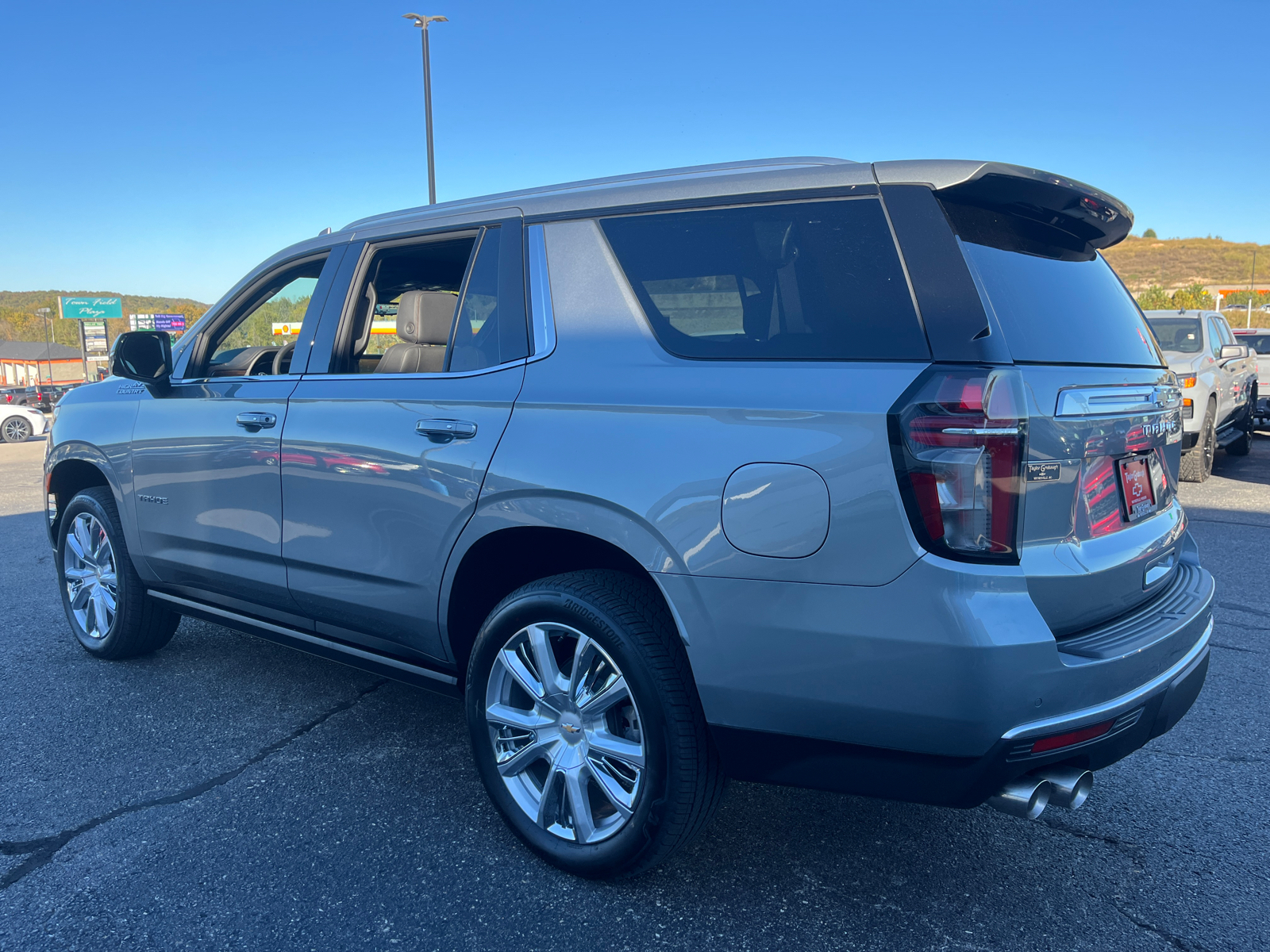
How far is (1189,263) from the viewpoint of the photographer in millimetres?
111750

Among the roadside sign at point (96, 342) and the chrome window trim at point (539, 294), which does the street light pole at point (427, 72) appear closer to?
the chrome window trim at point (539, 294)

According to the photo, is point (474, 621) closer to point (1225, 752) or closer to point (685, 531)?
point (685, 531)

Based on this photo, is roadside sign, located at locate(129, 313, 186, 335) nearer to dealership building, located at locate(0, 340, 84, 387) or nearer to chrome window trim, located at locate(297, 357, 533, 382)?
dealership building, located at locate(0, 340, 84, 387)

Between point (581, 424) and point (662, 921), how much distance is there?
4.24 feet

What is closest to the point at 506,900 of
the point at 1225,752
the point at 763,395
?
the point at 763,395

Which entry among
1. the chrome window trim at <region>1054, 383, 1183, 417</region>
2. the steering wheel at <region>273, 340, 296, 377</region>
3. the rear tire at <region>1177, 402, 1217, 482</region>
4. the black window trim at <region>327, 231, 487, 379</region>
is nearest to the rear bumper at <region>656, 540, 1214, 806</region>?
the chrome window trim at <region>1054, 383, 1183, 417</region>

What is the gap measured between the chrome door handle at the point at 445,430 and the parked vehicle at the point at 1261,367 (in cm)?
1323

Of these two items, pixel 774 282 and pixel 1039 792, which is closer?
pixel 1039 792

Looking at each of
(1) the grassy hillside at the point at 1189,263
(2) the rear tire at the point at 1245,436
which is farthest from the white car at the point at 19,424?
(1) the grassy hillside at the point at 1189,263

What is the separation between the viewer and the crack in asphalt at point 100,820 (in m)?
2.57

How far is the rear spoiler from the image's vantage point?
82.7 inches

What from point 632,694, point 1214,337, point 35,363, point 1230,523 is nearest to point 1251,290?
point 1214,337

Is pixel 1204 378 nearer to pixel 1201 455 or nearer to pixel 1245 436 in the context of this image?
pixel 1201 455

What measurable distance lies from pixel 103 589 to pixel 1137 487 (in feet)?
14.1
